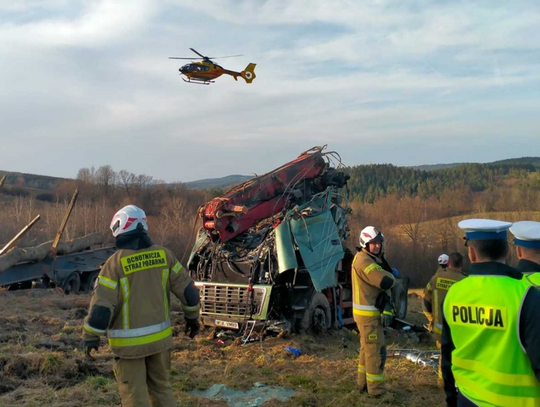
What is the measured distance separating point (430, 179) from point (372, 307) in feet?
242

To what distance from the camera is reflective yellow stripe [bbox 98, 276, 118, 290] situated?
13.3 feet

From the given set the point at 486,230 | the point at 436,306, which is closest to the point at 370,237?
the point at 436,306

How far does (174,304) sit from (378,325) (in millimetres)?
7741

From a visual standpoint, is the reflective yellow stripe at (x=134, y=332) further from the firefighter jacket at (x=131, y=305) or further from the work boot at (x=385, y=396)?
the work boot at (x=385, y=396)

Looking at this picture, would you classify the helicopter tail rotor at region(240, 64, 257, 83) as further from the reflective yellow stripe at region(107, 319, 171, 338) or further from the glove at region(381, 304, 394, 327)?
the reflective yellow stripe at region(107, 319, 171, 338)

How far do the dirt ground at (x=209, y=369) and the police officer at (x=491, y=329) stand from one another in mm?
3270

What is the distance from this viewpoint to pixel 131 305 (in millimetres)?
4133

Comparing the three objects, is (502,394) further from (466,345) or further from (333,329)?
(333,329)

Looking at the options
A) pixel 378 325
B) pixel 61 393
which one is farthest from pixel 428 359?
pixel 61 393

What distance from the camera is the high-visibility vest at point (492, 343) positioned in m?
2.39

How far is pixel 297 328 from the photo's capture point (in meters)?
9.45

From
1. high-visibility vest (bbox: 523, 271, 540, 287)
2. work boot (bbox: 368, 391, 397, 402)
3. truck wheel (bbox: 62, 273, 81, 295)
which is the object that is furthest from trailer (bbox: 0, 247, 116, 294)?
high-visibility vest (bbox: 523, 271, 540, 287)

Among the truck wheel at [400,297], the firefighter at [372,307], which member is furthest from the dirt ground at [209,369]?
the truck wheel at [400,297]

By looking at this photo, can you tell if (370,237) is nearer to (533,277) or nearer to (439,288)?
(439,288)
